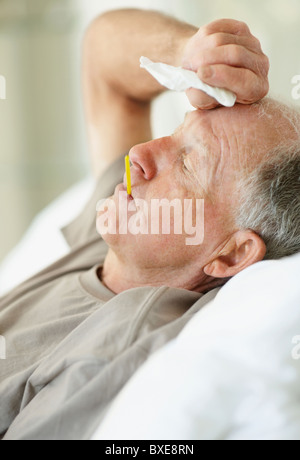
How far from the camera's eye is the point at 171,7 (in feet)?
7.91

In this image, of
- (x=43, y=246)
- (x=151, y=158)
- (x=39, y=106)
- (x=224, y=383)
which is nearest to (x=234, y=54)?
(x=151, y=158)

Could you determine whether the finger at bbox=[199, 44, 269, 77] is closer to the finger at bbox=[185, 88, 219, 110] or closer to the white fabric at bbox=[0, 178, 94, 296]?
the finger at bbox=[185, 88, 219, 110]

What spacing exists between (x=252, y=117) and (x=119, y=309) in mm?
412

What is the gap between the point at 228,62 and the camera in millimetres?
912

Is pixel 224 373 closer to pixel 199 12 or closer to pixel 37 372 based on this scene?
pixel 37 372

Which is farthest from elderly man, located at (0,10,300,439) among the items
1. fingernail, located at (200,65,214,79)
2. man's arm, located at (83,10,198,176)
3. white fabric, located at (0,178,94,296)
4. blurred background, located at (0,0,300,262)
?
blurred background, located at (0,0,300,262)

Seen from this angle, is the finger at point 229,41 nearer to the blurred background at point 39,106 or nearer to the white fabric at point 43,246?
the white fabric at point 43,246

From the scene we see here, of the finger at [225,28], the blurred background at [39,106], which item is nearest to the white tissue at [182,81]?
the finger at [225,28]

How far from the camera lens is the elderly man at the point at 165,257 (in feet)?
2.63

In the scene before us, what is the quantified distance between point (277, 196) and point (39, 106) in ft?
6.45

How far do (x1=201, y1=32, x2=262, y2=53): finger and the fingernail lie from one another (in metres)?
0.06

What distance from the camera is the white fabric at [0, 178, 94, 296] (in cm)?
156

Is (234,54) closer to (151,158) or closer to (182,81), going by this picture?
(182,81)

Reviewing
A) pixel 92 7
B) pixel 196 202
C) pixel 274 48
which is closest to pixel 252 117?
pixel 196 202
